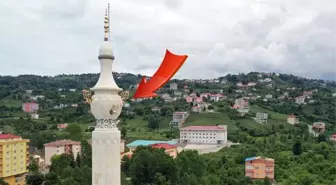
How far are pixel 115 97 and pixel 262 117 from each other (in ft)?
225

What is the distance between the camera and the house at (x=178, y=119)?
70938 millimetres

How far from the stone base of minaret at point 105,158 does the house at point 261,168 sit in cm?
2944

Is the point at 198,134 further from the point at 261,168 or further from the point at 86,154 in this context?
the point at 86,154

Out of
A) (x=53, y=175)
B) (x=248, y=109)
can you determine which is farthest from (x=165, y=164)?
(x=248, y=109)

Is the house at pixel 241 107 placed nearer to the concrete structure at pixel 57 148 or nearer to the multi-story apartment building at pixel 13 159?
the concrete structure at pixel 57 148

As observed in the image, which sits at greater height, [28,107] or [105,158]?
[105,158]

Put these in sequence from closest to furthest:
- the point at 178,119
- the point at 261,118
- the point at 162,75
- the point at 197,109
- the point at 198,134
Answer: the point at 162,75
the point at 198,134
the point at 178,119
the point at 261,118
the point at 197,109

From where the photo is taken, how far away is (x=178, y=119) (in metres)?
72.2

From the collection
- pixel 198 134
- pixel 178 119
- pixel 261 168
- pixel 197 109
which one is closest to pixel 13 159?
pixel 261 168

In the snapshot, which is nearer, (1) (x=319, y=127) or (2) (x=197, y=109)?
(1) (x=319, y=127)

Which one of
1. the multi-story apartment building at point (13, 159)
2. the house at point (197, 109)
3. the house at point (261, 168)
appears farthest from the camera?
the house at point (197, 109)

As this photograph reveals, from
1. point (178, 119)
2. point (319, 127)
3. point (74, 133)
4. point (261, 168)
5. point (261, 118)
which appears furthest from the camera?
point (261, 118)

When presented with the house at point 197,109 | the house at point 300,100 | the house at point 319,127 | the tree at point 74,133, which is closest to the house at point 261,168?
the tree at point 74,133

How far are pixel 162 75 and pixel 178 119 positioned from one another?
210 ft
